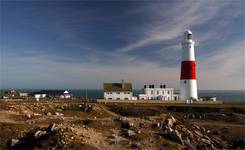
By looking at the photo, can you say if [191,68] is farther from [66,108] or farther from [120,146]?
[120,146]

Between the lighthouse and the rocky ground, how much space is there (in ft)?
40.0

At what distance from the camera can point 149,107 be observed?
70125mm

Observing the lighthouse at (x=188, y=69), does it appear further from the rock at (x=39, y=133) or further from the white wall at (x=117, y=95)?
the rock at (x=39, y=133)

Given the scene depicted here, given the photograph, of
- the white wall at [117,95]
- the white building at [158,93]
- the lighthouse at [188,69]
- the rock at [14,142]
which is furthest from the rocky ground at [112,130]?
the white building at [158,93]

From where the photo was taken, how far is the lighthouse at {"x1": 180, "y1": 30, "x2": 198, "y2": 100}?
254 feet

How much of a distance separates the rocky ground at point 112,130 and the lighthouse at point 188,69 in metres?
12.2

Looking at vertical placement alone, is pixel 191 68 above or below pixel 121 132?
above

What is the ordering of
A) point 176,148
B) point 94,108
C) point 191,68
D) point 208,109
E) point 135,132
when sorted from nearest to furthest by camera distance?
point 176,148 < point 135,132 < point 94,108 < point 208,109 < point 191,68

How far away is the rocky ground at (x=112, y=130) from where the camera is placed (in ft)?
124

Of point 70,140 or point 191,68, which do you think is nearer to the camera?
point 70,140

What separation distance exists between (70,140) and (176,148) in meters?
12.5

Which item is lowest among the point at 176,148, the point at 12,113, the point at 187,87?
the point at 176,148

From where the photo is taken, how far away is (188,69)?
77.3 meters

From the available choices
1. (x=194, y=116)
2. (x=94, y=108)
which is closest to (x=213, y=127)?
(x=194, y=116)
